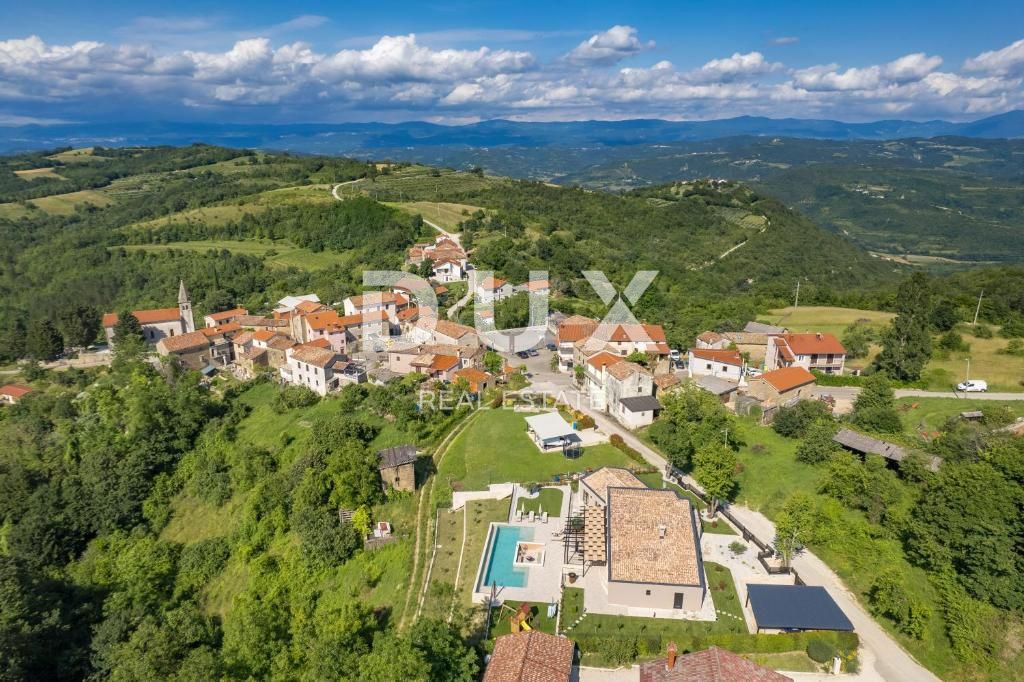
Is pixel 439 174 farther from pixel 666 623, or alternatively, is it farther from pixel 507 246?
pixel 666 623

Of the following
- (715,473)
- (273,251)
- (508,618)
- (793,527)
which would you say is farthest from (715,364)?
(273,251)

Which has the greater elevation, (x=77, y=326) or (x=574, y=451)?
(x=574, y=451)

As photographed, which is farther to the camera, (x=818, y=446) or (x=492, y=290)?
(x=492, y=290)

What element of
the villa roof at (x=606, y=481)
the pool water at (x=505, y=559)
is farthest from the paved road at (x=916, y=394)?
the pool water at (x=505, y=559)

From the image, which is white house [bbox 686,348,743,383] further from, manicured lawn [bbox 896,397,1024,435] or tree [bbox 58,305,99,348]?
tree [bbox 58,305,99,348]

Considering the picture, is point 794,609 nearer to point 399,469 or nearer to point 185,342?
point 399,469

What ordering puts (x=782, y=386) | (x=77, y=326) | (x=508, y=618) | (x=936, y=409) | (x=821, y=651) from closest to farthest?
1. (x=821, y=651)
2. (x=508, y=618)
3. (x=936, y=409)
4. (x=782, y=386)
5. (x=77, y=326)

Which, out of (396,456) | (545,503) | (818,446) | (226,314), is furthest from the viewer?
(226,314)

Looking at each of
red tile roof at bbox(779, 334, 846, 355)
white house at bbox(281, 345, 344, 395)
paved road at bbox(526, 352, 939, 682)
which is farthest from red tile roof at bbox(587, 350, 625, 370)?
white house at bbox(281, 345, 344, 395)

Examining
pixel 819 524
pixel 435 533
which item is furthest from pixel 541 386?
pixel 819 524
